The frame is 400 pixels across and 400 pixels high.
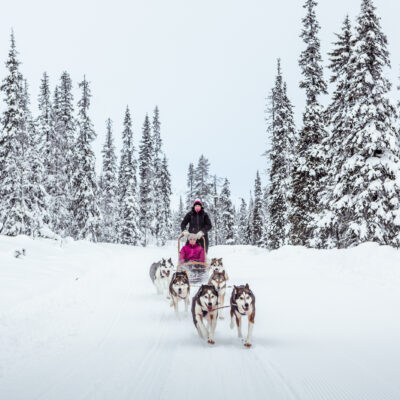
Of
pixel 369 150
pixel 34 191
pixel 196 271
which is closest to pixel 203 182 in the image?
pixel 34 191

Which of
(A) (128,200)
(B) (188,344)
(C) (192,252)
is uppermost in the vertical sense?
(A) (128,200)

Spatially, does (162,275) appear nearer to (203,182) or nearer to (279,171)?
(279,171)

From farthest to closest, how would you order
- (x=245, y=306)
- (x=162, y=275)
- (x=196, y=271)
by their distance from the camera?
1. (x=162, y=275)
2. (x=196, y=271)
3. (x=245, y=306)

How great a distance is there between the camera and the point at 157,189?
41.0m

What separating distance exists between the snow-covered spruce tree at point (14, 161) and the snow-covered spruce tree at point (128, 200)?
46.8 feet

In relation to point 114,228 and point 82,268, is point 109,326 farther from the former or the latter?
point 114,228

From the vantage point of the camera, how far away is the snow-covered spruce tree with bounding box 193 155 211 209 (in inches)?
1665

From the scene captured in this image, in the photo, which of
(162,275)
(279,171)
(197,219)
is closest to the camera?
(162,275)

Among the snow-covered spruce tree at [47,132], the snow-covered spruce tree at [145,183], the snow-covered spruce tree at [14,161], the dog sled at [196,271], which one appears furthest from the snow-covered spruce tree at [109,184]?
the dog sled at [196,271]

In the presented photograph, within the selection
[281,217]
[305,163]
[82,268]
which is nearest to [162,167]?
[281,217]

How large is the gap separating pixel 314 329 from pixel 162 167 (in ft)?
125

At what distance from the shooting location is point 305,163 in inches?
763

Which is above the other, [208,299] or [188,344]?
[208,299]

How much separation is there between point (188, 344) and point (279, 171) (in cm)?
2152
